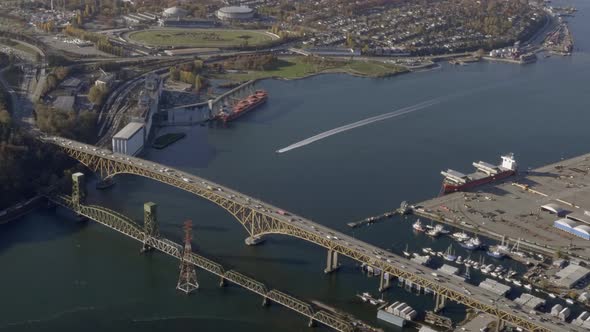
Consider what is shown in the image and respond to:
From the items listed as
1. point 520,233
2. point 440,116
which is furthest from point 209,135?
point 520,233

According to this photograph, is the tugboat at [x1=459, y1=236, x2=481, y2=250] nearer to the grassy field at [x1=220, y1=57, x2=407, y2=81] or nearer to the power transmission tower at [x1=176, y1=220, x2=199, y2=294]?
the power transmission tower at [x1=176, y1=220, x2=199, y2=294]

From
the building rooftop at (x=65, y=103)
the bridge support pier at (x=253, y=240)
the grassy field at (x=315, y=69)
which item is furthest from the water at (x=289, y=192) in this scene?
the building rooftop at (x=65, y=103)

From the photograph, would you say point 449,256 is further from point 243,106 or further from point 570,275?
point 243,106

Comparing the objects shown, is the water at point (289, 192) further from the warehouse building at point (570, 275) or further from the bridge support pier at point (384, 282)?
the warehouse building at point (570, 275)

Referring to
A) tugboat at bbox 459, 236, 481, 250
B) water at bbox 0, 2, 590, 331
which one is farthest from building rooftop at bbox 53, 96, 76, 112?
tugboat at bbox 459, 236, 481, 250

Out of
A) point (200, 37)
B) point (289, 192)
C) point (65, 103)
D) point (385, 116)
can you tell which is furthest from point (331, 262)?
point (200, 37)

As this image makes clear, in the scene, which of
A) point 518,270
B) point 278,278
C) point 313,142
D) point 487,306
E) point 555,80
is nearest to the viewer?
point 487,306

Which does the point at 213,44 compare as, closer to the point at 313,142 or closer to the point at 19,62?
the point at 19,62
